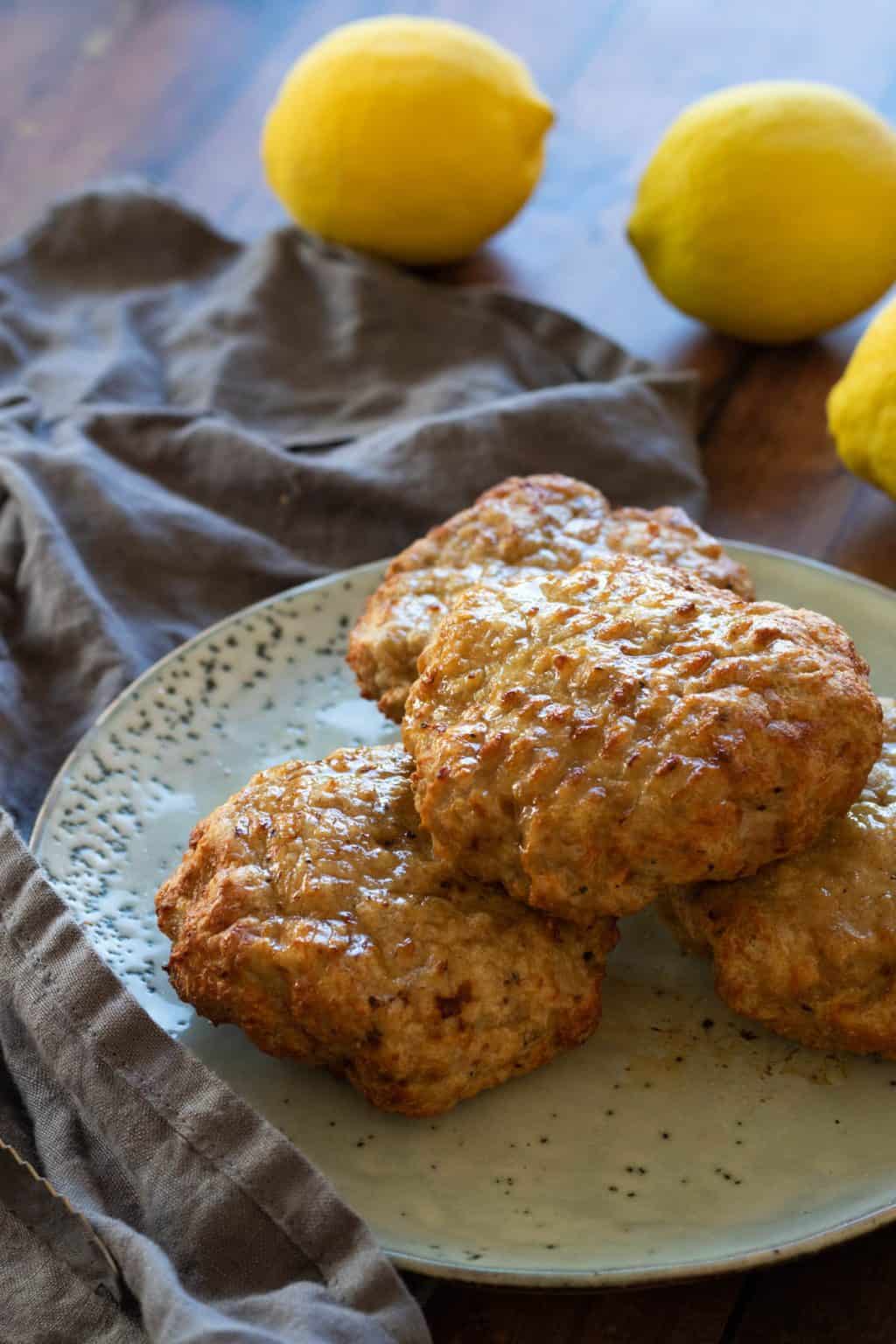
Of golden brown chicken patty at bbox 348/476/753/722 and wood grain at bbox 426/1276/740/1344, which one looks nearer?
wood grain at bbox 426/1276/740/1344

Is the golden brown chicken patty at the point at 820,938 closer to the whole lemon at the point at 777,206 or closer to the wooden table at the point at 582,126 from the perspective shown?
the wooden table at the point at 582,126

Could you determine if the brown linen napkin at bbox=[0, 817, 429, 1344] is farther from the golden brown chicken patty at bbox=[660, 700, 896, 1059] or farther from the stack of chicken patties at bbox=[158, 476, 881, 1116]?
the golden brown chicken patty at bbox=[660, 700, 896, 1059]

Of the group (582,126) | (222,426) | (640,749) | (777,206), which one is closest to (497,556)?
(640,749)

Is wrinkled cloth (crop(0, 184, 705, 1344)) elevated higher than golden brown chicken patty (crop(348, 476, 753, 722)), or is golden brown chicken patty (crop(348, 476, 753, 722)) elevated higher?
golden brown chicken patty (crop(348, 476, 753, 722))

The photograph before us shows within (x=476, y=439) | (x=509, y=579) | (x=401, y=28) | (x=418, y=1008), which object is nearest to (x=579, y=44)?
(x=401, y=28)

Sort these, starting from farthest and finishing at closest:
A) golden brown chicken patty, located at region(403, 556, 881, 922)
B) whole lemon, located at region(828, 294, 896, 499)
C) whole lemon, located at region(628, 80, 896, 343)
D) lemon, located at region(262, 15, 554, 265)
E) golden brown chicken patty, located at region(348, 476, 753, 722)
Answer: lemon, located at region(262, 15, 554, 265) → whole lemon, located at region(628, 80, 896, 343) → whole lemon, located at region(828, 294, 896, 499) → golden brown chicken patty, located at region(348, 476, 753, 722) → golden brown chicken patty, located at region(403, 556, 881, 922)

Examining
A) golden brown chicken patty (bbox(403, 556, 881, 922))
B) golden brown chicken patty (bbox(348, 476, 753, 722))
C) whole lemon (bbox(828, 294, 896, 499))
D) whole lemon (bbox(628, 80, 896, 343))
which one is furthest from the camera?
whole lemon (bbox(628, 80, 896, 343))

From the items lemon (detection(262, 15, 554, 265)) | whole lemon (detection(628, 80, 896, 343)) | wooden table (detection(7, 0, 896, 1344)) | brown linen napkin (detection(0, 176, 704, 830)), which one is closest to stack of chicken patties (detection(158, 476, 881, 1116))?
brown linen napkin (detection(0, 176, 704, 830))
